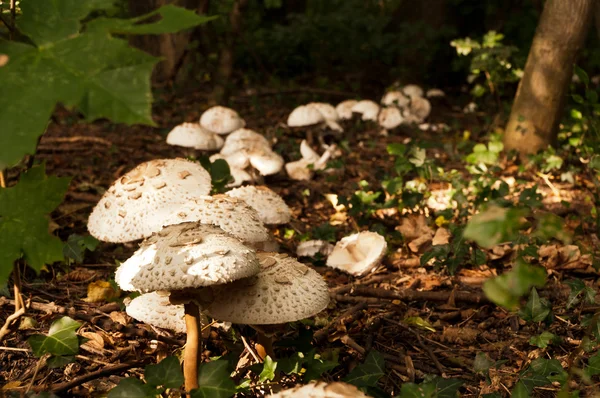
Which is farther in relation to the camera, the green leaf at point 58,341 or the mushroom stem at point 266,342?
the mushroom stem at point 266,342

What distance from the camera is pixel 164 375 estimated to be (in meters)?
2.16

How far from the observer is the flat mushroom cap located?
2.73 meters

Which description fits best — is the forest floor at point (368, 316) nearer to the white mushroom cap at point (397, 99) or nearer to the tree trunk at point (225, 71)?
the white mushroom cap at point (397, 99)

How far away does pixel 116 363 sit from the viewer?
286 centimetres

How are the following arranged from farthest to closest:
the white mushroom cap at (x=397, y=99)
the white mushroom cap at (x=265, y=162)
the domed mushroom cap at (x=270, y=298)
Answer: the white mushroom cap at (x=397, y=99), the white mushroom cap at (x=265, y=162), the domed mushroom cap at (x=270, y=298)

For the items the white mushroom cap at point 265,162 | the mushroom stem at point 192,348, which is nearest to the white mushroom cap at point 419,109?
the white mushroom cap at point 265,162

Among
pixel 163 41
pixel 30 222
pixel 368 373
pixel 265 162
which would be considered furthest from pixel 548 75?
pixel 163 41

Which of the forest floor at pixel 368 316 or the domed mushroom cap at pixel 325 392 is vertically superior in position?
the domed mushroom cap at pixel 325 392

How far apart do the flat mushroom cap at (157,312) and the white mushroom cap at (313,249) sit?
1.73m

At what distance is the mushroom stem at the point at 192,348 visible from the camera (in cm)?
245

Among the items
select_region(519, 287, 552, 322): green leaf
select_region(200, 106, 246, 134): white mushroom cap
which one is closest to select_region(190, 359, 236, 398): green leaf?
select_region(519, 287, 552, 322): green leaf

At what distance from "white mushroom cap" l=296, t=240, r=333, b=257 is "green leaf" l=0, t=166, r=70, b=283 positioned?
2.61 metres

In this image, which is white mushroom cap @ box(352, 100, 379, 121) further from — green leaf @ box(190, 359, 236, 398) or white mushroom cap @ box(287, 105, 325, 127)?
green leaf @ box(190, 359, 236, 398)

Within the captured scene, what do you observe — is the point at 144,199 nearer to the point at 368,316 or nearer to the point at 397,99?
the point at 368,316
